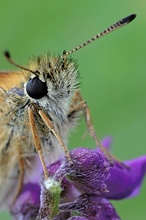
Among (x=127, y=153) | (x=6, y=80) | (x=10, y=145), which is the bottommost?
(x=127, y=153)

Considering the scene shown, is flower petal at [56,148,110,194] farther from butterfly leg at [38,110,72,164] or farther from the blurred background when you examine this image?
the blurred background

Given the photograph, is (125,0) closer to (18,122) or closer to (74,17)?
(74,17)

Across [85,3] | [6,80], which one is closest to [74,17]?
[85,3]

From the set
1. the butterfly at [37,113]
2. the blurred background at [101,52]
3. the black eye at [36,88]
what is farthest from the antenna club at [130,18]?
the blurred background at [101,52]

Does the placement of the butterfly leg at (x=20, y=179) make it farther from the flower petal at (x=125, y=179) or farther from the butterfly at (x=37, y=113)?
the flower petal at (x=125, y=179)

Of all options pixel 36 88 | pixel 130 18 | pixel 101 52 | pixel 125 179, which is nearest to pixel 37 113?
pixel 36 88

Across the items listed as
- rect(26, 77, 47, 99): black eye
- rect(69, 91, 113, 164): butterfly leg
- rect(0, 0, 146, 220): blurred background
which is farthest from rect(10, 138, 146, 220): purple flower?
rect(0, 0, 146, 220): blurred background

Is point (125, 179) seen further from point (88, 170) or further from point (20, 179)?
point (20, 179)
